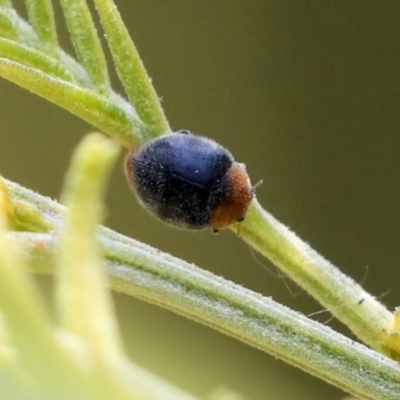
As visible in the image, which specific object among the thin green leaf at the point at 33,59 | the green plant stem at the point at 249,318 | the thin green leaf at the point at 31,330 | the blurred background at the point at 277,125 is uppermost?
the blurred background at the point at 277,125

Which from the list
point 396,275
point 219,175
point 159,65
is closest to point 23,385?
point 219,175

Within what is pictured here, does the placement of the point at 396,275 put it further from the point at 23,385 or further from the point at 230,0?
the point at 23,385

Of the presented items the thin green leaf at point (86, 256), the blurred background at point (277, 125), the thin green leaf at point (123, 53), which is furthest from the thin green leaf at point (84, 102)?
the blurred background at point (277, 125)

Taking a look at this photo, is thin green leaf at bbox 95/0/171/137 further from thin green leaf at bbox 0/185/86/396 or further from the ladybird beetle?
thin green leaf at bbox 0/185/86/396

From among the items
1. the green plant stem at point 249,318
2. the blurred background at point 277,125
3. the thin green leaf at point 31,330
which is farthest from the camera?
the blurred background at point 277,125

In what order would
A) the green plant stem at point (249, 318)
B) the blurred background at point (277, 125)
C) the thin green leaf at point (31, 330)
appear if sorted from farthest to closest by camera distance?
1. the blurred background at point (277, 125)
2. the green plant stem at point (249, 318)
3. the thin green leaf at point (31, 330)

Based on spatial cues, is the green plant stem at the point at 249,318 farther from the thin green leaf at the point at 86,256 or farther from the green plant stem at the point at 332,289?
the thin green leaf at the point at 86,256

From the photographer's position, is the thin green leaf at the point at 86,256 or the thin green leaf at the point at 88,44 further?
the thin green leaf at the point at 88,44
